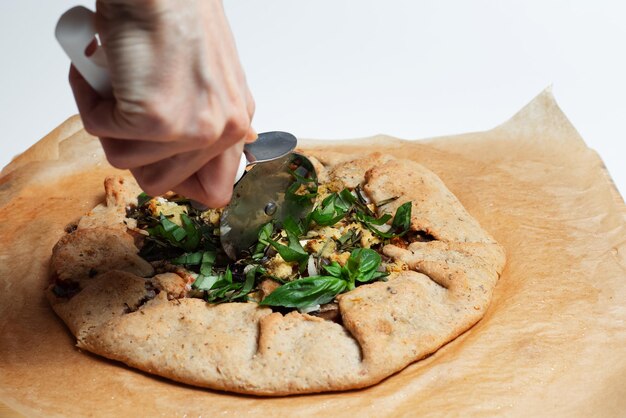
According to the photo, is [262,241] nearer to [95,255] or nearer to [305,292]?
[305,292]

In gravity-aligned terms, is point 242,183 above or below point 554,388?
above

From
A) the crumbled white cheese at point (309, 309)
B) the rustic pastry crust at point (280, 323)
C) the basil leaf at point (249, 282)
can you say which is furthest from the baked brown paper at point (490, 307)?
the basil leaf at point (249, 282)

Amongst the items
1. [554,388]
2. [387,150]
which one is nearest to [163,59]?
[554,388]

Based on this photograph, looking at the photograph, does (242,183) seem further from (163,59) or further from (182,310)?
(163,59)

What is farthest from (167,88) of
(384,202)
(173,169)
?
(384,202)

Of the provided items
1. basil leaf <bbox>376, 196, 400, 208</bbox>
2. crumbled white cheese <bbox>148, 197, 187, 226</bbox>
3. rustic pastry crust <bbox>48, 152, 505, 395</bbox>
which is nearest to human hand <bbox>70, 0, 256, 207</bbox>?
rustic pastry crust <bbox>48, 152, 505, 395</bbox>
